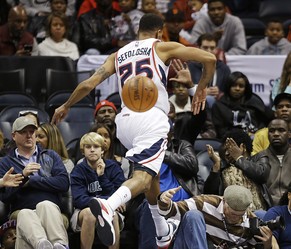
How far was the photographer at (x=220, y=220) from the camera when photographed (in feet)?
32.3

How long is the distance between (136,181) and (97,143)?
1.68m

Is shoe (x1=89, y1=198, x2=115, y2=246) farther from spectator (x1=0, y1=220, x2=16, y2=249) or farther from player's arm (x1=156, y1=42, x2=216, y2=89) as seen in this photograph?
spectator (x1=0, y1=220, x2=16, y2=249)

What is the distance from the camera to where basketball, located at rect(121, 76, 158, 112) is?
9.80m

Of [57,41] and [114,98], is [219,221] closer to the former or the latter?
[114,98]

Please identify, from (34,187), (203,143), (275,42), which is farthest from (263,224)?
(275,42)

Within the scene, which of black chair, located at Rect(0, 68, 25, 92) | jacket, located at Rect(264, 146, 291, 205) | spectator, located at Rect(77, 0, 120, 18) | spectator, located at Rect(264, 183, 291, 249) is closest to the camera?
spectator, located at Rect(264, 183, 291, 249)

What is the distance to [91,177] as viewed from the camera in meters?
11.2

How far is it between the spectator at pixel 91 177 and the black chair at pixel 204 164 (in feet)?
4.40

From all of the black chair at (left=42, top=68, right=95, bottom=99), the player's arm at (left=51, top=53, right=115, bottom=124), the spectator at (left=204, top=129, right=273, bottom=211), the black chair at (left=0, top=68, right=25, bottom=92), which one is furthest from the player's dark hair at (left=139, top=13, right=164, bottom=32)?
the black chair at (left=0, top=68, right=25, bottom=92)

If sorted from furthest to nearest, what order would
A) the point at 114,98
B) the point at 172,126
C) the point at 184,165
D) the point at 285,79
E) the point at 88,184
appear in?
the point at 114,98, the point at 285,79, the point at 172,126, the point at 184,165, the point at 88,184

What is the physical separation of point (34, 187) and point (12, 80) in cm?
376

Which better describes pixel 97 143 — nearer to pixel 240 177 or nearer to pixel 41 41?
pixel 240 177

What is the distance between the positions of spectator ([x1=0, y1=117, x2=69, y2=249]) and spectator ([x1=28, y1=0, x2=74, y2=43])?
476cm

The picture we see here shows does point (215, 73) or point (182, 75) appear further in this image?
point (215, 73)
